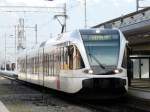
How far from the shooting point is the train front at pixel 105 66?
22.8 m

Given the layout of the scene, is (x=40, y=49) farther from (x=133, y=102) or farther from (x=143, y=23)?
(x=133, y=102)

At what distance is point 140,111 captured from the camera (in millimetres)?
20406

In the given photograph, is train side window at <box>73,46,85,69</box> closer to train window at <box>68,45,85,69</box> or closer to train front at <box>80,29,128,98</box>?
train window at <box>68,45,85,69</box>

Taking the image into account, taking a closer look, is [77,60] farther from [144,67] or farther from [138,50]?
[144,67]

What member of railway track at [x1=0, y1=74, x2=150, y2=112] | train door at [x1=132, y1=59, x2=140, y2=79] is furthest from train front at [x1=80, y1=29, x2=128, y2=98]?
train door at [x1=132, y1=59, x2=140, y2=79]

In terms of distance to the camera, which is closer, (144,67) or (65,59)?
(65,59)

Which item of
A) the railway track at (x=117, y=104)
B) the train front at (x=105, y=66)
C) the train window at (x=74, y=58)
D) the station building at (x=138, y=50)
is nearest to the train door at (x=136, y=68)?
the station building at (x=138, y=50)

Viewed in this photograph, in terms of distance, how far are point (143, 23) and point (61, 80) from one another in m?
9.98

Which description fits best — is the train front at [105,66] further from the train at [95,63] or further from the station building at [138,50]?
the station building at [138,50]

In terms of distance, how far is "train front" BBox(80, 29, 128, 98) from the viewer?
22750mm

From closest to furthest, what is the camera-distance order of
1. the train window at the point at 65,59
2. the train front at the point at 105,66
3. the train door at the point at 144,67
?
the train front at the point at 105,66 → the train window at the point at 65,59 → the train door at the point at 144,67

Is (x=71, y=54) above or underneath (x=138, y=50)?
above

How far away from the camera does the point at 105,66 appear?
23.0 m

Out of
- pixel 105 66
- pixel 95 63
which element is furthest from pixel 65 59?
pixel 105 66
